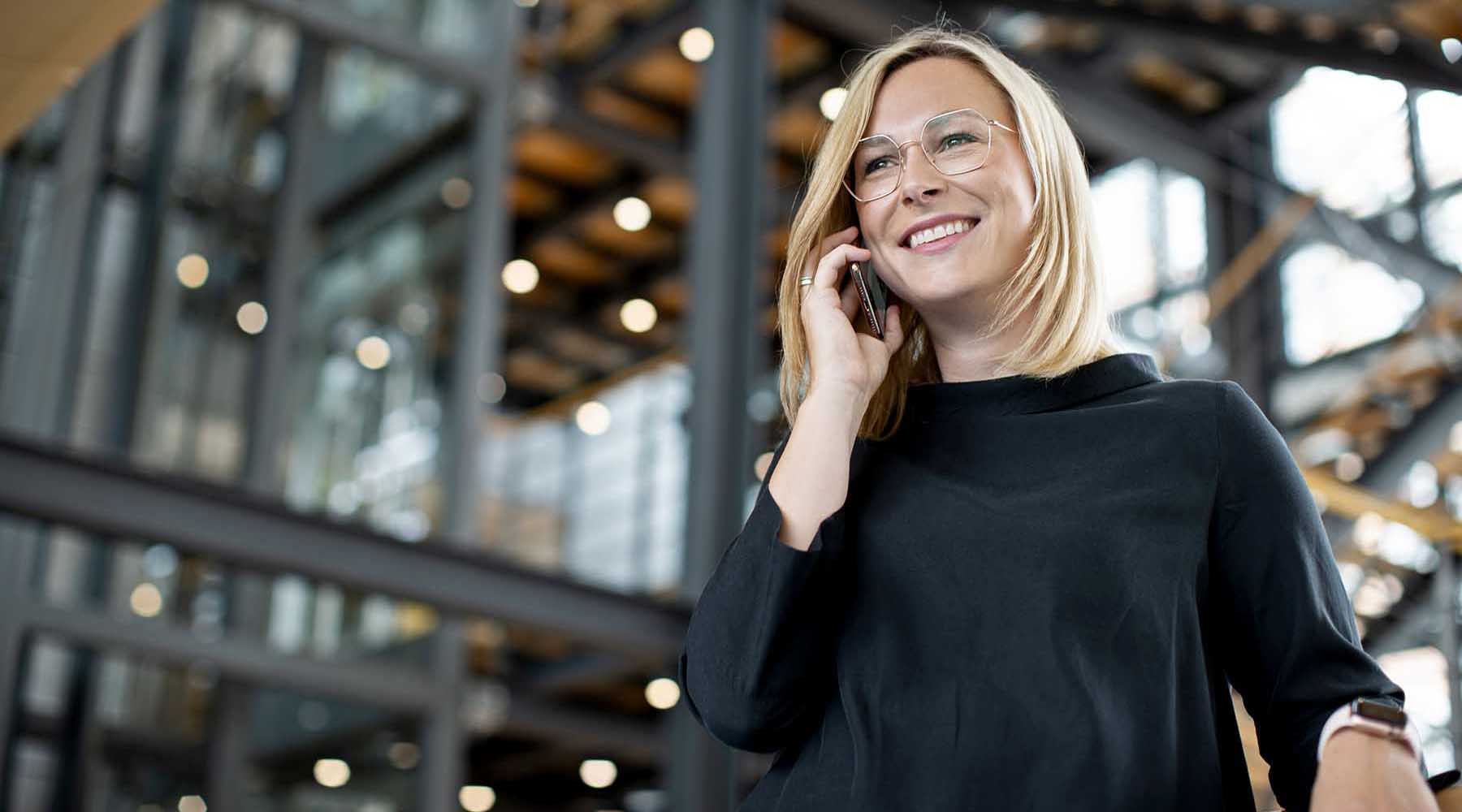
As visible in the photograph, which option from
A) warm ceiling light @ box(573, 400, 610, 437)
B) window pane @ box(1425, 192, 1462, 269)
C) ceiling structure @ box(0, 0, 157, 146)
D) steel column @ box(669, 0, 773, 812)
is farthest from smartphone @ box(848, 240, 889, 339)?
warm ceiling light @ box(573, 400, 610, 437)

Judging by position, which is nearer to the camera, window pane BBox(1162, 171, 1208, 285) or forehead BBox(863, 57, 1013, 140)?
forehead BBox(863, 57, 1013, 140)

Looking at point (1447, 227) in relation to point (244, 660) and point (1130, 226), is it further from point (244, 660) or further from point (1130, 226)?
point (244, 660)

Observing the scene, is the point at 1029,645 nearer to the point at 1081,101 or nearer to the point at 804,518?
the point at 804,518

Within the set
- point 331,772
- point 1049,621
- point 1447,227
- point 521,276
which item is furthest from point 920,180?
point 521,276

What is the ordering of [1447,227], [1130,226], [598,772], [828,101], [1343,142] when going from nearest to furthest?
[828,101] → [1447,227] → [1343,142] → [1130,226] → [598,772]

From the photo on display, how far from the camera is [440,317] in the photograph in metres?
9.62

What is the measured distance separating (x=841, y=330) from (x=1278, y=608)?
478 mm

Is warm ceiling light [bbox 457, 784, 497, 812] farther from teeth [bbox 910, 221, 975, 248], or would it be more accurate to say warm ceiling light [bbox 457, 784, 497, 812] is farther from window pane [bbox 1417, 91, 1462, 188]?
teeth [bbox 910, 221, 975, 248]

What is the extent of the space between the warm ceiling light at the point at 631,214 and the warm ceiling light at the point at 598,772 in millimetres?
5572

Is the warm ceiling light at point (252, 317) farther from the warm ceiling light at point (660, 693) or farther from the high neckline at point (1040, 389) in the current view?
the high neckline at point (1040, 389)

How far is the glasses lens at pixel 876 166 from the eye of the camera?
1.58 metres

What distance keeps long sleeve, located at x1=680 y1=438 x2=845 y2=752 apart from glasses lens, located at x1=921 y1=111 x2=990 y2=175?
0.39 metres

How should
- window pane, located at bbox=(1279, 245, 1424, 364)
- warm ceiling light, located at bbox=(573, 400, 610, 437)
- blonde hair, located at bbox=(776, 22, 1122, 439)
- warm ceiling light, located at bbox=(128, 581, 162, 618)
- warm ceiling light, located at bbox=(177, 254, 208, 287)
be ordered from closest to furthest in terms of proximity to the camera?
blonde hair, located at bbox=(776, 22, 1122, 439) → warm ceiling light, located at bbox=(128, 581, 162, 618) → warm ceiling light, located at bbox=(177, 254, 208, 287) → window pane, located at bbox=(1279, 245, 1424, 364) → warm ceiling light, located at bbox=(573, 400, 610, 437)

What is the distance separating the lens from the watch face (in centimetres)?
120
